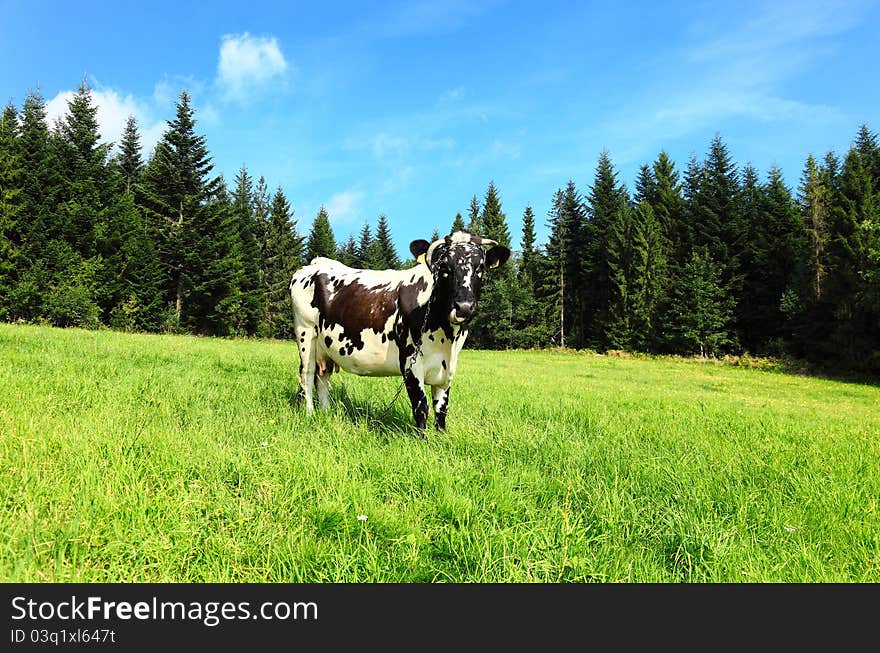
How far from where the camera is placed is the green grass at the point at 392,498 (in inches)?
90.7

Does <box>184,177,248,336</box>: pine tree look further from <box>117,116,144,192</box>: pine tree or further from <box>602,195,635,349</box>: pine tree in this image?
<box>602,195,635,349</box>: pine tree

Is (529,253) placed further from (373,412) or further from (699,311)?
(373,412)

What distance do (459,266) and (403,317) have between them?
102cm

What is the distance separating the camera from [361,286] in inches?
213

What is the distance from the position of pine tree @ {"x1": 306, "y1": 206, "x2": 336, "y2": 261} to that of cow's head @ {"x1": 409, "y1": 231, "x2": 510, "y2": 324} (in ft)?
172

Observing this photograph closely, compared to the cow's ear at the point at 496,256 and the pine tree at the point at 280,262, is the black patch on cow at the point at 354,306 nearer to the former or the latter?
the cow's ear at the point at 496,256

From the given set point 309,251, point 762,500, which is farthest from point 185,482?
point 309,251

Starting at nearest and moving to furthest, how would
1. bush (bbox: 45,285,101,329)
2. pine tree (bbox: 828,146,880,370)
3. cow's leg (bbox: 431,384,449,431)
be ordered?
cow's leg (bbox: 431,384,449,431)
pine tree (bbox: 828,146,880,370)
bush (bbox: 45,285,101,329)

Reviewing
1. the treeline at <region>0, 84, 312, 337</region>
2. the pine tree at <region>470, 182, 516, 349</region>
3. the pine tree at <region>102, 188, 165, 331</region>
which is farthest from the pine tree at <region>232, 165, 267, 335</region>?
the pine tree at <region>470, 182, 516, 349</region>

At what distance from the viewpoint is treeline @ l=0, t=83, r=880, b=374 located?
29.1 meters

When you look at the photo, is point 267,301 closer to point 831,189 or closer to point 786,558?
point 786,558

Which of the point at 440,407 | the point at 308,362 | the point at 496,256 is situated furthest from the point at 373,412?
the point at 496,256

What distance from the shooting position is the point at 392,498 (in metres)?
3.16

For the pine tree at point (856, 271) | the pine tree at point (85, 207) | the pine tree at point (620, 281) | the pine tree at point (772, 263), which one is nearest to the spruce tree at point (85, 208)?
the pine tree at point (85, 207)
